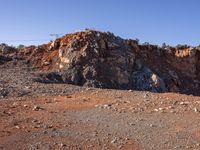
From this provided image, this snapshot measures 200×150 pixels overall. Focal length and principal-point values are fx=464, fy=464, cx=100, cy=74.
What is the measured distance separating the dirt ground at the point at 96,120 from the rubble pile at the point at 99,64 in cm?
556

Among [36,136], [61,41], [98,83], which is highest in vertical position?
[61,41]

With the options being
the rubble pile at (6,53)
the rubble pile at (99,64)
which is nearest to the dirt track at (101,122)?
the rubble pile at (99,64)

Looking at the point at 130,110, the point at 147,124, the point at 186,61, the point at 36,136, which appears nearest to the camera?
the point at 36,136

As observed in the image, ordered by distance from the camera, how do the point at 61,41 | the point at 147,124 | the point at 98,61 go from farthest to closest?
the point at 61,41, the point at 98,61, the point at 147,124

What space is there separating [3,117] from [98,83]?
10.3 meters

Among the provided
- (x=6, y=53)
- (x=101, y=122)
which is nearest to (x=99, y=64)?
(x=6, y=53)

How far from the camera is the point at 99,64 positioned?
2370 cm

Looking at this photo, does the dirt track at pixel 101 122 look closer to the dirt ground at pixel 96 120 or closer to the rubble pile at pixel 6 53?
the dirt ground at pixel 96 120

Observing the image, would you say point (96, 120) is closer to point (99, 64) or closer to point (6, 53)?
point (99, 64)

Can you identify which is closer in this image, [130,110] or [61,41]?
[130,110]

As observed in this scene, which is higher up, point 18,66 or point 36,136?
point 18,66

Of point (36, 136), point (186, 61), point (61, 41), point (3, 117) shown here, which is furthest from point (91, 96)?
point (186, 61)

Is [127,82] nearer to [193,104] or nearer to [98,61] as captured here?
[98,61]

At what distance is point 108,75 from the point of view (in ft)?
77.1
